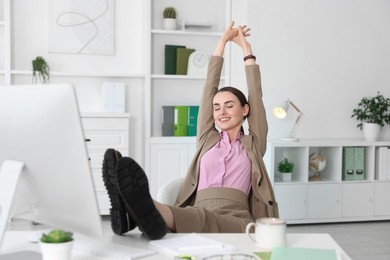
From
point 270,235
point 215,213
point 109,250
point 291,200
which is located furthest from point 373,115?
point 109,250

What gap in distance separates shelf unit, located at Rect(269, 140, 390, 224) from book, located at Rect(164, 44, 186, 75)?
47.5 inches

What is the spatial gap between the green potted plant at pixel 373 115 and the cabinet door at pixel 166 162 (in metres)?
1.75

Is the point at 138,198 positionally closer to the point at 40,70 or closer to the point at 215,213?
the point at 215,213

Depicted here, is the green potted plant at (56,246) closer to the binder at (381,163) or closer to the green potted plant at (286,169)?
the green potted plant at (286,169)

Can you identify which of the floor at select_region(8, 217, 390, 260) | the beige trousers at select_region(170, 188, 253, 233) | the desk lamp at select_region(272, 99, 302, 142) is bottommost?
the floor at select_region(8, 217, 390, 260)

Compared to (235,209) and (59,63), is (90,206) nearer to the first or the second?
(235,209)

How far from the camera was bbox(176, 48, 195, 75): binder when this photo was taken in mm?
4961

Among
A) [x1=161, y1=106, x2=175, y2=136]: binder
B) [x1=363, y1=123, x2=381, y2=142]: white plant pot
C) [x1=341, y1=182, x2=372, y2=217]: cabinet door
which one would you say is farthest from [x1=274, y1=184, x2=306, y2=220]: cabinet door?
[x1=161, y1=106, x2=175, y2=136]: binder

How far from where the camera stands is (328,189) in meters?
4.74

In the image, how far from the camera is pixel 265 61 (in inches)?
197

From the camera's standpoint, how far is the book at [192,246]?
1.49 metres

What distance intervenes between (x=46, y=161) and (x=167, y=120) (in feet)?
11.8

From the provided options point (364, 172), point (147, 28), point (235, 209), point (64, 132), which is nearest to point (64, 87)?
point (64, 132)

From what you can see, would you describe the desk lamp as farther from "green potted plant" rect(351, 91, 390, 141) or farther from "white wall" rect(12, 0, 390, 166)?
"green potted plant" rect(351, 91, 390, 141)
